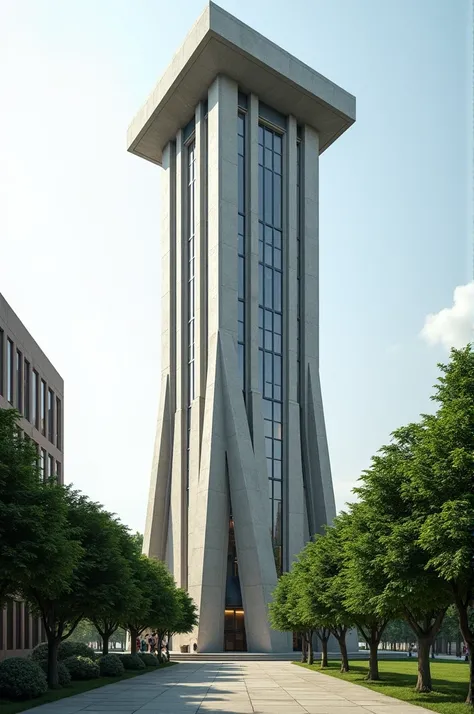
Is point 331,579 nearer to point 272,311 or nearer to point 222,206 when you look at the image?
point 272,311

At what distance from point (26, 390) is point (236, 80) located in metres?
37.8

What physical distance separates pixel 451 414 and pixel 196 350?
52287mm

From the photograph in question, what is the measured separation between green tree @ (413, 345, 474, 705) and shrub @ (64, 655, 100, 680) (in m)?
20.0

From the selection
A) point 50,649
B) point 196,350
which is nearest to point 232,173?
point 196,350

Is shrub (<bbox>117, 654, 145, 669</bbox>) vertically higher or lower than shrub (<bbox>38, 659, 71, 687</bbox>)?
lower

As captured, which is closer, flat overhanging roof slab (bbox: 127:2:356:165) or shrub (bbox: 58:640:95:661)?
shrub (bbox: 58:640:95:661)

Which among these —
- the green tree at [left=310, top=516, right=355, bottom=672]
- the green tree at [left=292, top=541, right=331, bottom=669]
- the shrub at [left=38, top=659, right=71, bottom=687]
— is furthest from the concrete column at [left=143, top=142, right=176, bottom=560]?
the shrub at [left=38, top=659, right=71, bottom=687]

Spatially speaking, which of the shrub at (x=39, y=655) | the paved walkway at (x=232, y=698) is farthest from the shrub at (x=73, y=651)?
the paved walkway at (x=232, y=698)

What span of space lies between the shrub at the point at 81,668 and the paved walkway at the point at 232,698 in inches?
75.8

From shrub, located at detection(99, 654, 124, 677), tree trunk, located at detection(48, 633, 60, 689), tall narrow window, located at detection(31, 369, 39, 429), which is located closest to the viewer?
tree trunk, located at detection(48, 633, 60, 689)

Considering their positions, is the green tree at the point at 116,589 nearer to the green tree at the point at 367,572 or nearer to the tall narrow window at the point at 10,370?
the green tree at the point at 367,572

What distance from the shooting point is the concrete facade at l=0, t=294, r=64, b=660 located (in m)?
50.6

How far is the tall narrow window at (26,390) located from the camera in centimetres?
5697

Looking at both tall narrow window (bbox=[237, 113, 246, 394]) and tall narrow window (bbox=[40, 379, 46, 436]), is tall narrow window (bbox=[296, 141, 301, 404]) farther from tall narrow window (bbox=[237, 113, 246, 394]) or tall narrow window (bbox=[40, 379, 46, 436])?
tall narrow window (bbox=[40, 379, 46, 436])
